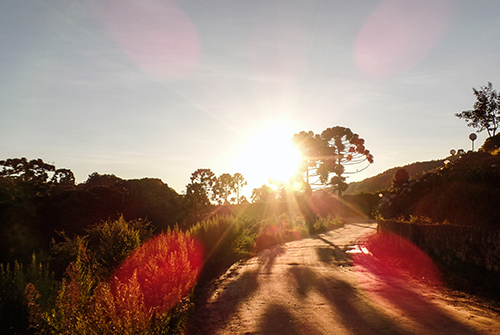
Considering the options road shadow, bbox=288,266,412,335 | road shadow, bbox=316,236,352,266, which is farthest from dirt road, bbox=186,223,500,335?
road shadow, bbox=316,236,352,266

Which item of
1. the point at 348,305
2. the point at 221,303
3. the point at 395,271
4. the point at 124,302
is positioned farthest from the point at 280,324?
the point at 395,271

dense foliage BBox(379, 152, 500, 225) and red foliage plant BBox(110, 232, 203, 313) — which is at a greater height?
dense foliage BBox(379, 152, 500, 225)

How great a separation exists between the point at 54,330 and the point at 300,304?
4.63 meters

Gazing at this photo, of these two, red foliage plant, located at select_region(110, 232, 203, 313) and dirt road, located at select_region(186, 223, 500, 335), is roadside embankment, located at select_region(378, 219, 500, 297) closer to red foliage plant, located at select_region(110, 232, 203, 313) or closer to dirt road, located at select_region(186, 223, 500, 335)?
dirt road, located at select_region(186, 223, 500, 335)

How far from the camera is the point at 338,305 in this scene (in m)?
6.63

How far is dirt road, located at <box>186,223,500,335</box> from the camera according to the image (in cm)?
536

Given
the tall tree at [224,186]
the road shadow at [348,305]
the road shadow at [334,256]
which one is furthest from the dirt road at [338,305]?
the tall tree at [224,186]

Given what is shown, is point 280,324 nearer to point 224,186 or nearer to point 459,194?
point 459,194

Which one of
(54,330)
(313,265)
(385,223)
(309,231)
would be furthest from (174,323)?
(309,231)

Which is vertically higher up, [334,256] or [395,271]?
[334,256]

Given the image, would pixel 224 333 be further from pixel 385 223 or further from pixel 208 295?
pixel 385 223

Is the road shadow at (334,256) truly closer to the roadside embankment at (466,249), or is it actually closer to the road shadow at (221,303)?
the roadside embankment at (466,249)

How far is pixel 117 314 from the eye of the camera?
14.4 ft

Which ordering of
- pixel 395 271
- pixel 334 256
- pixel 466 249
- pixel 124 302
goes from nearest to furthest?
pixel 124 302 < pixel 466 249 < pixel 395 271 < pixel 334 256
